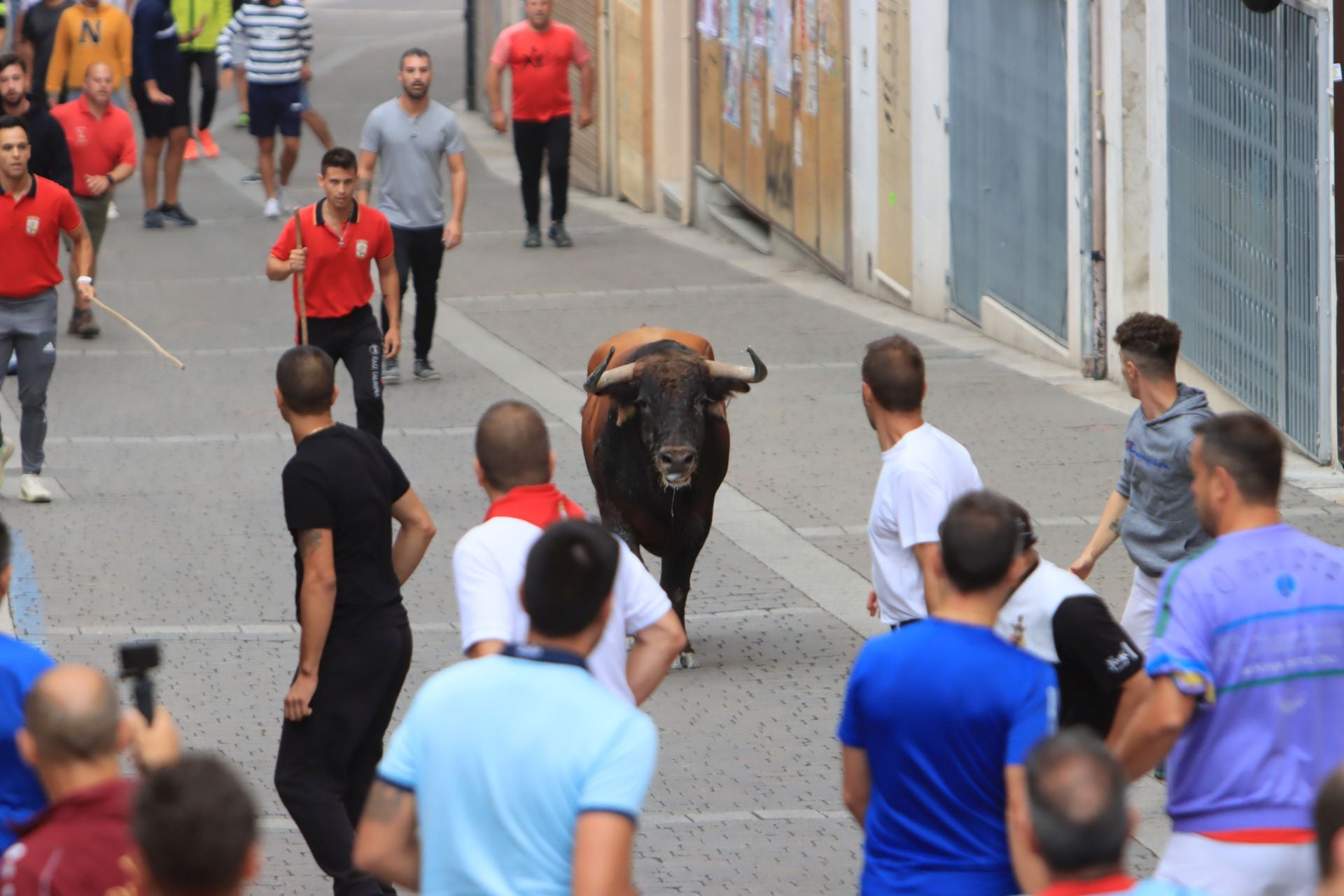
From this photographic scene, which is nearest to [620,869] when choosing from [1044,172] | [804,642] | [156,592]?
[804,642]

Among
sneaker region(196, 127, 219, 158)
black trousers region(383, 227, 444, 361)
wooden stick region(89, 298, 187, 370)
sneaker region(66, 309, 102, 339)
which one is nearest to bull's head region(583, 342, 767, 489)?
wooden stick region(89, 298, 187, 370)

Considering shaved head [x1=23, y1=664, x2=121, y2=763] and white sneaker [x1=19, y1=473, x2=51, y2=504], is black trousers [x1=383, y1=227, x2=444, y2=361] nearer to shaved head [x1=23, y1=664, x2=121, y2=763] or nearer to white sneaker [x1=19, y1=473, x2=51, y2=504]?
white sneaker [x1=19, y1=473, x2=51, y2=504]

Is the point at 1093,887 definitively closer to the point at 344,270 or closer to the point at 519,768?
the point at 519,768

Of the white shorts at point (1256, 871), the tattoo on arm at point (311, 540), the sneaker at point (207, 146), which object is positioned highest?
the tattoo on arm at point (311, 540)

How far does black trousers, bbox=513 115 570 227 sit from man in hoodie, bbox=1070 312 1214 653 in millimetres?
13732

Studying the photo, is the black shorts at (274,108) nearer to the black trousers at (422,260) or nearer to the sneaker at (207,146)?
the sneaker at (207,146)

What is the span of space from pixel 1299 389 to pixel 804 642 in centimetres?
448

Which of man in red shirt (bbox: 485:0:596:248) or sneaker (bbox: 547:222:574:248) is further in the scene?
sneaker (bbox: 547:222:574:248)

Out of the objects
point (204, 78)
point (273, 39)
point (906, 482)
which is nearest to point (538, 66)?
point (273, 39)

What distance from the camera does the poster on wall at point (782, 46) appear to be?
20.3 m

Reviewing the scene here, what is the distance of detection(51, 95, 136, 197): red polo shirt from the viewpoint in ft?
53.8

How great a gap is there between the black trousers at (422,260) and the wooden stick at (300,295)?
9.72 feet

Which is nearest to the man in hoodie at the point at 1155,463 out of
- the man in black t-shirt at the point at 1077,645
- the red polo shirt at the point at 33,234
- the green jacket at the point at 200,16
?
the man in black t-shirt at the point at 1077,645

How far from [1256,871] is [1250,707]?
0.36 metres
